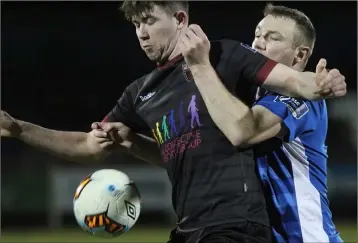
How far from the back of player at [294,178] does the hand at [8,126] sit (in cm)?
163

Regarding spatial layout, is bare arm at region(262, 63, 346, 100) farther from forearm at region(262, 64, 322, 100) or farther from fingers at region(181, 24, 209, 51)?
fingers at region(181, 24, 209, 51)

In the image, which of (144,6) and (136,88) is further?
(136,88)

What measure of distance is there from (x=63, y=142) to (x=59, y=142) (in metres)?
0.02

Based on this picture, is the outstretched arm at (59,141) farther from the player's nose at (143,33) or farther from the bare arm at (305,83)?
the bare arm at (305,83)

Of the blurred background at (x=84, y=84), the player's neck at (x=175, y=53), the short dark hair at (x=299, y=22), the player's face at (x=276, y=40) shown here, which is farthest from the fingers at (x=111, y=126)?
the blurred background at (x=84, y=84)

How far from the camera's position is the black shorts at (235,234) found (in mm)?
3391

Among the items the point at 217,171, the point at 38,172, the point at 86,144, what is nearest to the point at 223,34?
the point at 38,172

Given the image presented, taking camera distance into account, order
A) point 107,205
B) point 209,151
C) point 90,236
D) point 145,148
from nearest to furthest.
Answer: point 209,151 → point 107,205 → point 145,148 → point 90,236

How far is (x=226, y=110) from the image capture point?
3.35 metres

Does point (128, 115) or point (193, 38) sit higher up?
point (193, 38)

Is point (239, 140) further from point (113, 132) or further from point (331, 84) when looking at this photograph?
point (113, 132)

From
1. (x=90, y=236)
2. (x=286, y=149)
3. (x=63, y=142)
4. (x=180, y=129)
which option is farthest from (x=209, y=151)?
(x=90, y=236)

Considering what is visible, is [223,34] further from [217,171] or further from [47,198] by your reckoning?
[217,171]

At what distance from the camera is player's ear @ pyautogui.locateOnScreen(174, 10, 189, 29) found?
384 centimetres
